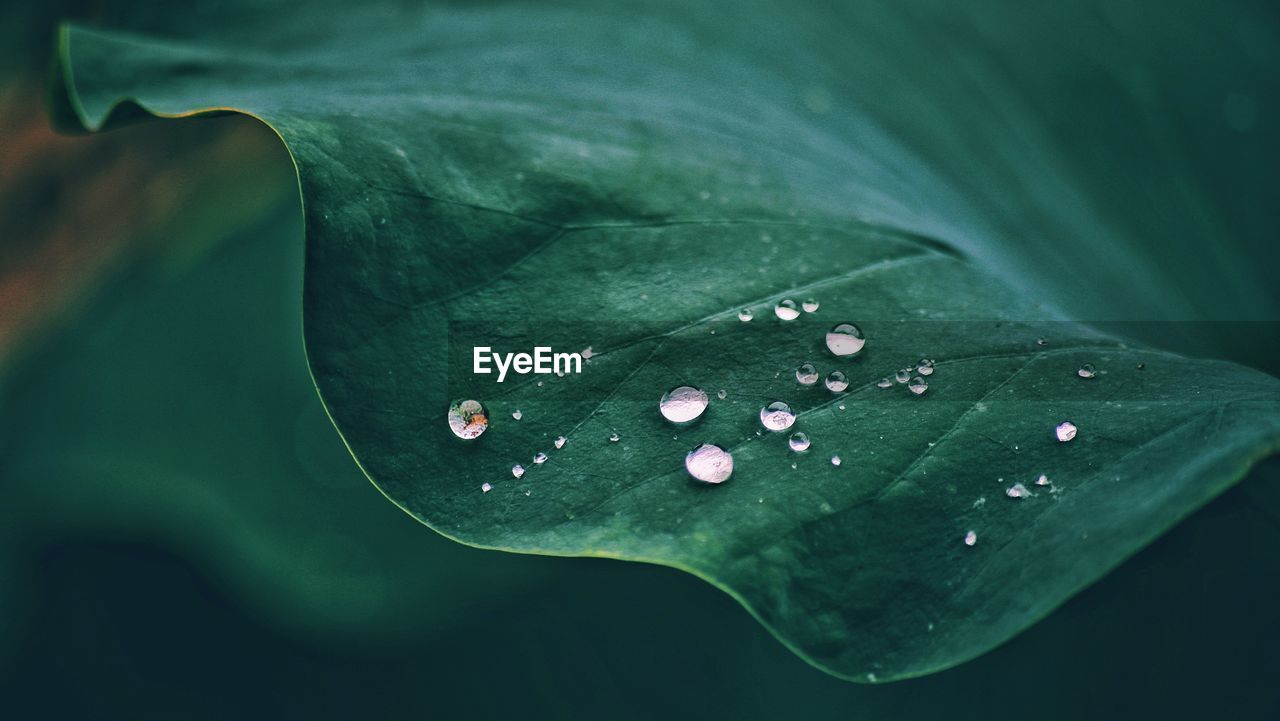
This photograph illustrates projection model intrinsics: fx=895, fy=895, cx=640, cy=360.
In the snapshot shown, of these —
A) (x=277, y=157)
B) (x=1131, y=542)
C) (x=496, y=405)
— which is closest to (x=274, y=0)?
(x=277, y=157)

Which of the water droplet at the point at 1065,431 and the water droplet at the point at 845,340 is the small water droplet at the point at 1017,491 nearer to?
the water droplet at the point at 1065,431

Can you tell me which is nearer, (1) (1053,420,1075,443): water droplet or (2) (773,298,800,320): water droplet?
(1) (1053,420,1075,443): water droplet

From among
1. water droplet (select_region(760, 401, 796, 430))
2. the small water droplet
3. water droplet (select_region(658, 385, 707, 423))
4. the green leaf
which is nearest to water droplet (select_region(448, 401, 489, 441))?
the green leaf

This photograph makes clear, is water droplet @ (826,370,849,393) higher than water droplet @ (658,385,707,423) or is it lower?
higher

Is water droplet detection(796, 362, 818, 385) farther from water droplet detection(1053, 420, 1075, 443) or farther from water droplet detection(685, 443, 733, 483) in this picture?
water droplet detection(1053, 420, 1075, 443)

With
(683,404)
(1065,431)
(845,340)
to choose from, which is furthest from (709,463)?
(1065,431)

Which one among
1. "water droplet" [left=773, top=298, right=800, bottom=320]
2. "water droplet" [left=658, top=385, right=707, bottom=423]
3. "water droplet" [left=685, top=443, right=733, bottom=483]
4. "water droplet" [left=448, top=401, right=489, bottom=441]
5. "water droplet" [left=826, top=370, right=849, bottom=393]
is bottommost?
"water droplet" [left=448, top=401, right=489, bottom=441]

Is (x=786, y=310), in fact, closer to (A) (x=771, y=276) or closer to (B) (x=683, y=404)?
(A) (x=771, y=276)
